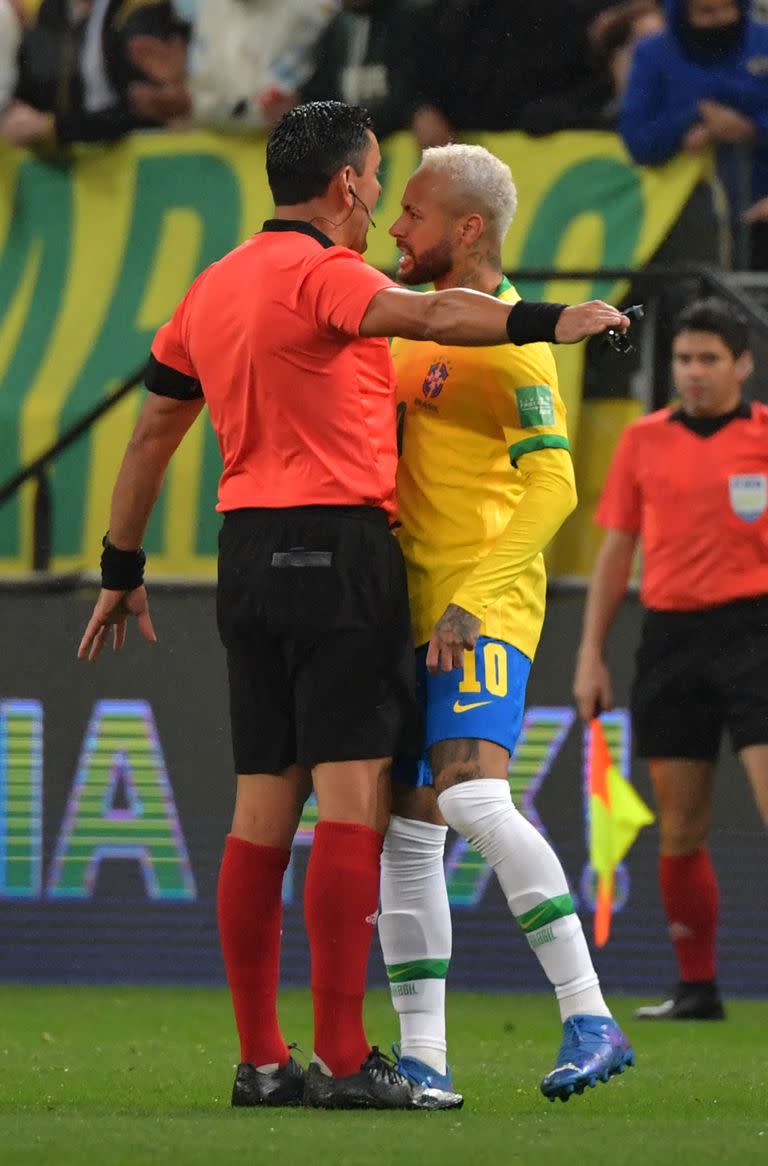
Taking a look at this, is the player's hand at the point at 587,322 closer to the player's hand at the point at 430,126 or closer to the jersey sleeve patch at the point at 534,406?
the jersey sleeve patch at the point at 534,406

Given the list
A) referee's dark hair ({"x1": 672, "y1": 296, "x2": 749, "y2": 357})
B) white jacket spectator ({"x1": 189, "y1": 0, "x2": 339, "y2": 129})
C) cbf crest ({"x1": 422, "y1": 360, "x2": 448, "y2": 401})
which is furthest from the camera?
white jacket spectator ({"x1": 189, "y1": 0, "x2": 339, "y2": 129})

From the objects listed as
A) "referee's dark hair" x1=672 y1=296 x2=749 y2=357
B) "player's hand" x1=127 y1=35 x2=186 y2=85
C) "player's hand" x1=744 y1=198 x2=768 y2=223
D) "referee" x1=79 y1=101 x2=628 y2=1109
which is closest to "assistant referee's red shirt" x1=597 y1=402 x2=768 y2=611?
"referee's dark hair" x1=672 y1=296 x2=749 y2=357

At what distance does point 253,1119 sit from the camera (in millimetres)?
4316

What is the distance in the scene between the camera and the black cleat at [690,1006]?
23.5 ft

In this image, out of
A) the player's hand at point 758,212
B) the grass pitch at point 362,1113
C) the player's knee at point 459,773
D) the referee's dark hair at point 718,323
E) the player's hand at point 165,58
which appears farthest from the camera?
the player's hand at point 165,58

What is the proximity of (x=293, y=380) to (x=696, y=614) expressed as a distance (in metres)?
2.96

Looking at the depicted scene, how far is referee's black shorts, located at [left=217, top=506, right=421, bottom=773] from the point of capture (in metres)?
4.48

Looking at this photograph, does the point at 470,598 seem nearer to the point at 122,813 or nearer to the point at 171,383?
the point at 171,383

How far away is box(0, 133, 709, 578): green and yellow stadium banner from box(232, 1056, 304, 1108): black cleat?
3.88 metres

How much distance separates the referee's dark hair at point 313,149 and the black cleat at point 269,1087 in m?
1.72

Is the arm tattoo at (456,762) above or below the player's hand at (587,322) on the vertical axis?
below

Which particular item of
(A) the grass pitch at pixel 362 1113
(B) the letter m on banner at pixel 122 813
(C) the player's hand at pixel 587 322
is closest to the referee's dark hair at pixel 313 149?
(C) the player's hand at pixel 587 322

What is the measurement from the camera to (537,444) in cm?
464

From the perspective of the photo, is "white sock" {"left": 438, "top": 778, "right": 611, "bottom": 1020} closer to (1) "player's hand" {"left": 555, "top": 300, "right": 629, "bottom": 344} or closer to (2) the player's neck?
(1) "player's hand" {"left": 555, "top": 300, "right": 629, "bottom": 344}
